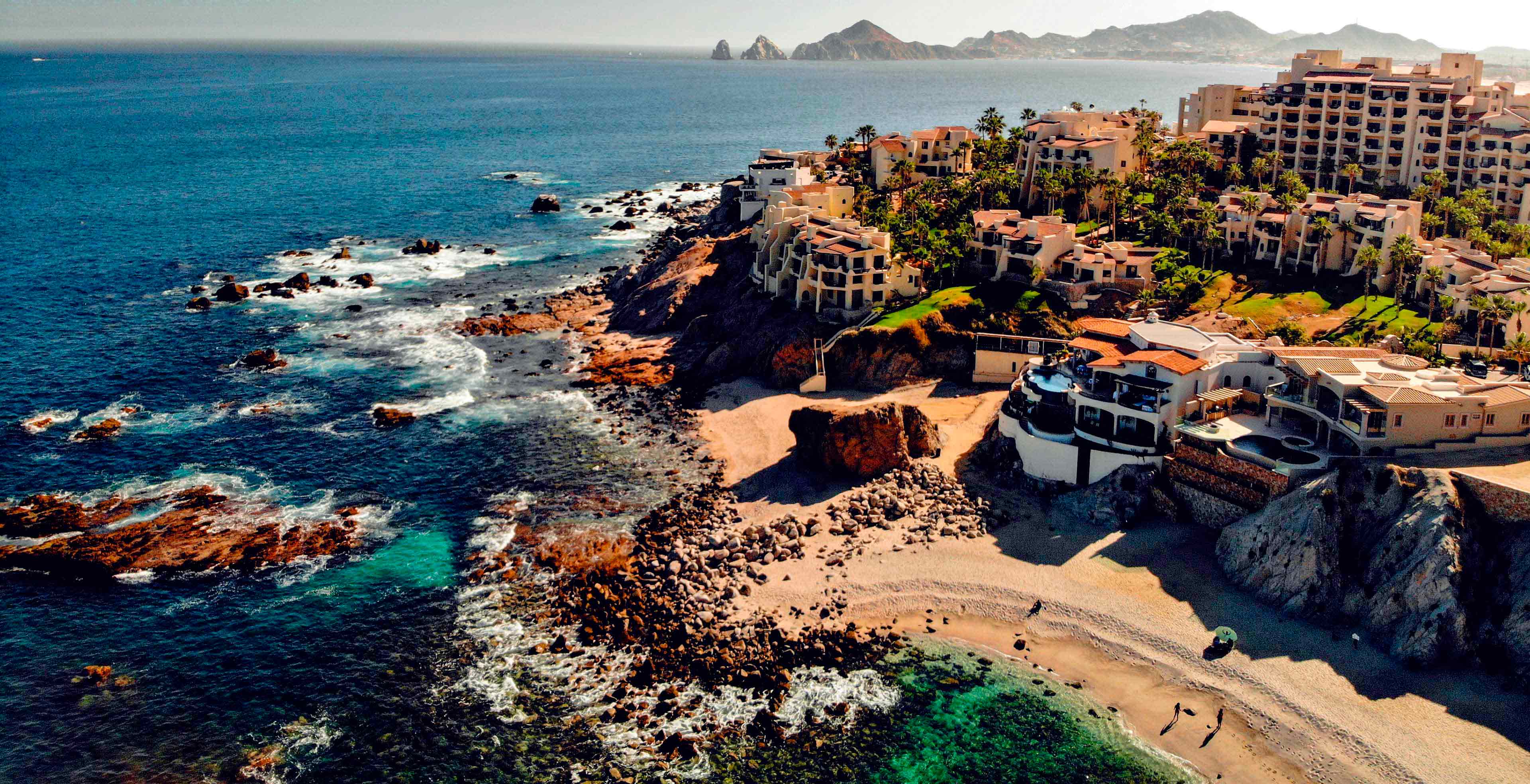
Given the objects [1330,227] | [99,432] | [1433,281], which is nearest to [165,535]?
[99,432]

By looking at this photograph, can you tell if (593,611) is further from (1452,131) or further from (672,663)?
(1452,131)

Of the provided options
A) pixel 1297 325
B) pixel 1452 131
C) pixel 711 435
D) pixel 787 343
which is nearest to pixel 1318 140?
pixel 1452 131

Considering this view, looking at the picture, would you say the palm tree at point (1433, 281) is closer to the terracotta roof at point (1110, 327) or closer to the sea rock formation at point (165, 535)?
the terracotta roof at point (1110, 327)

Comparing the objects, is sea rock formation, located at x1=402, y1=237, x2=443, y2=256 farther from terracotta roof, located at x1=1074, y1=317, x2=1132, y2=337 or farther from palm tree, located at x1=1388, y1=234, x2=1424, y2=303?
palm tree, located at x1=1388, y1=234, x2=1424, y2=303

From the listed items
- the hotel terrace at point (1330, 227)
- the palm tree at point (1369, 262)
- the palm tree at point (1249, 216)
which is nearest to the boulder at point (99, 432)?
the hotel terrace at point (1330, 227)

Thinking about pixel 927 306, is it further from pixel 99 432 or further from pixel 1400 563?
pixel 99 432
